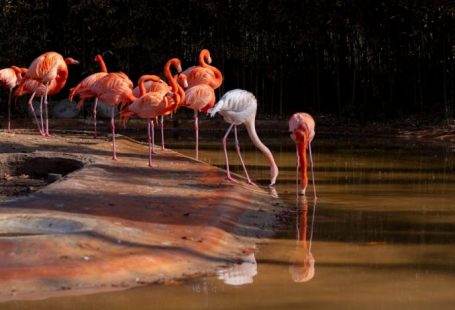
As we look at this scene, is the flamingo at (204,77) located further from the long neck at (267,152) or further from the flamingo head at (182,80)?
the long neck at (267,152)

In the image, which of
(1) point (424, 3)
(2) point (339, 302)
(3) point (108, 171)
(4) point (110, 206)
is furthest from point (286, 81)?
(2) point (339, 302)

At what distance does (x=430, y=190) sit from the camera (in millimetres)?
9641

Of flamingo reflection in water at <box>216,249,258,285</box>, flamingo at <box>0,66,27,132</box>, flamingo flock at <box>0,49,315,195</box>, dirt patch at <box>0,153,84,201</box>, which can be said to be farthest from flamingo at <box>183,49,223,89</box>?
flamingo reflection in water at <box>216,249,258,285</box>

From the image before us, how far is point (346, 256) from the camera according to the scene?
21.6 ft

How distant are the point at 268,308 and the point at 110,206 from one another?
→ 2610mm

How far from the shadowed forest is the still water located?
6.84 m

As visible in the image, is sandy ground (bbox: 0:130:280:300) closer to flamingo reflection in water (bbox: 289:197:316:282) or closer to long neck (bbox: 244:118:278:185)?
flamingo reflection in water (bbox: 289:197:316:282)

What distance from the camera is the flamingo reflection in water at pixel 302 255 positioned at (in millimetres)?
6062

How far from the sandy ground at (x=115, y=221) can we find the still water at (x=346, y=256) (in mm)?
189

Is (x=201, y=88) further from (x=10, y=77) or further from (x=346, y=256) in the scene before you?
(x=346, y=256)

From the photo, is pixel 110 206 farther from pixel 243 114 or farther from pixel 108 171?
pixel 243 114

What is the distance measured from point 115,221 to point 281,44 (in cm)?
1223

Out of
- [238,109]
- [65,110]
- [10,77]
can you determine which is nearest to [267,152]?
[238,109]

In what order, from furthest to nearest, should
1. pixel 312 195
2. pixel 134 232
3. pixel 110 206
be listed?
1. pixel 312 195
2. pixel 110 206
3. pixel 134 232
